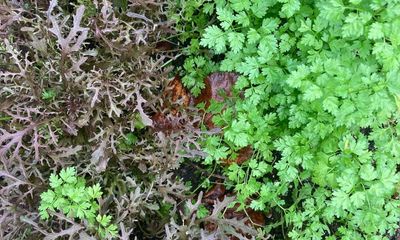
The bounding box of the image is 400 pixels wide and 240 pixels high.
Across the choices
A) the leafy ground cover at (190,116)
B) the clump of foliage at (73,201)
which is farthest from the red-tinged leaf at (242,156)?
the clump of foliage at (73,201)

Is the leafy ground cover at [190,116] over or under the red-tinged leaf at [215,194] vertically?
over

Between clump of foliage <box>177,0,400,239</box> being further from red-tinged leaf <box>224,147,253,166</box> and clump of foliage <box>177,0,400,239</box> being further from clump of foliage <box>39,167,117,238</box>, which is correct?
clump of foliage <box>39,167,117,238</box>

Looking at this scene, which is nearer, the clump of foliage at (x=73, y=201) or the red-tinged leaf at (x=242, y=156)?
the clump of foliage at (x=73, y=201)

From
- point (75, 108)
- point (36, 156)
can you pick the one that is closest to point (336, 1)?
point (75, 108)

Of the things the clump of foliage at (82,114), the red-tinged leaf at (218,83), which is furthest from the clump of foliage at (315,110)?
the clump of foliage at (82,114)

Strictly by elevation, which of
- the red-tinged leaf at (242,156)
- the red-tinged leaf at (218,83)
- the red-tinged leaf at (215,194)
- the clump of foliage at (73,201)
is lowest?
the red-tinged leaf at (215,194)

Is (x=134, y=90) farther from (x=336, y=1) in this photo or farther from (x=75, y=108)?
(x=336, y=1)

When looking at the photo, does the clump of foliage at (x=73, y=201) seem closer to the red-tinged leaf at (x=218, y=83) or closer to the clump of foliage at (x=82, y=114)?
the clump of foliage at (x=82, y=114)

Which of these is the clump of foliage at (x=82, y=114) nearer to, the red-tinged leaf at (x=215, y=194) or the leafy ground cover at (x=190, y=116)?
the leafy ground cover at (x=190, y=116)

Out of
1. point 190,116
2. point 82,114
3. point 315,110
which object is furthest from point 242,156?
point 82,114
